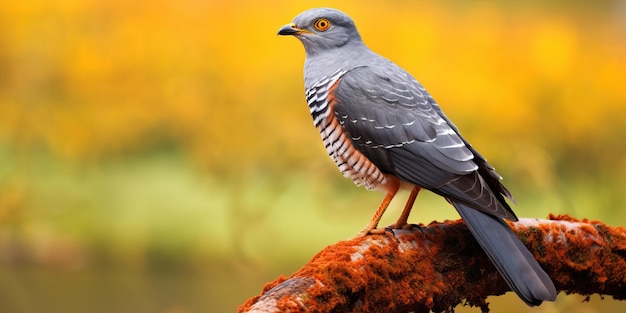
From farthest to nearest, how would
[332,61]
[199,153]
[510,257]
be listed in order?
[199,153]
[332,61]
[510,257]

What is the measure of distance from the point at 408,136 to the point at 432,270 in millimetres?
385

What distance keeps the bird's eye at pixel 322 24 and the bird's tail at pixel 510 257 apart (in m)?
0.74

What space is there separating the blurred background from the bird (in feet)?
4.88

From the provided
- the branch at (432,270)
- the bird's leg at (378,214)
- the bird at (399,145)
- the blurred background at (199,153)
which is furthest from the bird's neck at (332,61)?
the blurred background at (199,153)

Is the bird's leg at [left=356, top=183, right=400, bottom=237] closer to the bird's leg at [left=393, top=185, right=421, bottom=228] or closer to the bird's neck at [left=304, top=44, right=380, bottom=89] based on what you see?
the bird's leg at [left=393, top=185, right=421, bottom=228]

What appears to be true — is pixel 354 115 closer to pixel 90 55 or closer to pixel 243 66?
pixel 243 66

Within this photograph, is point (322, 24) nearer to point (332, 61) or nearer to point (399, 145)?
point (332, 61)

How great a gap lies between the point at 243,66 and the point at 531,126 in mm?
1500

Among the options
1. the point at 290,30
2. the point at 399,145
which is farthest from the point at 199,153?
the point at 399,145

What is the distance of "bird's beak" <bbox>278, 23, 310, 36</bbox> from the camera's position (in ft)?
7.85

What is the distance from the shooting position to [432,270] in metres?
2.00

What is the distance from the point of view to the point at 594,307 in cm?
390

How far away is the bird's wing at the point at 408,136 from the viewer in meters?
2.06

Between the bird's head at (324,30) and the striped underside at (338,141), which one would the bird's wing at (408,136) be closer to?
the striped underside at (338,141)
